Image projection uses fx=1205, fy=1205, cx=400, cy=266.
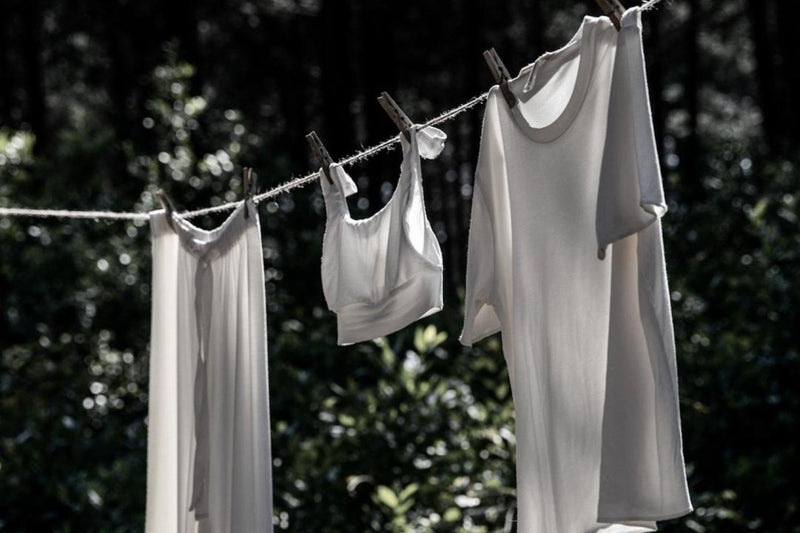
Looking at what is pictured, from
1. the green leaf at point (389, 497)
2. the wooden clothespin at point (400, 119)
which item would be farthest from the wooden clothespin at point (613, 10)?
the green leaf at point (389, 497)

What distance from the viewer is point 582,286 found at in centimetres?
235

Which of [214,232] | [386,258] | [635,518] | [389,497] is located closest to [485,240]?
[386,258]

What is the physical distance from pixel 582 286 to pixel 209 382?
47.1 inches

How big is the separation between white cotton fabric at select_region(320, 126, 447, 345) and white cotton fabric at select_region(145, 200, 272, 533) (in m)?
0.30

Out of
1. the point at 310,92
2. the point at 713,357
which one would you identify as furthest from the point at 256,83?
the point at 713,357

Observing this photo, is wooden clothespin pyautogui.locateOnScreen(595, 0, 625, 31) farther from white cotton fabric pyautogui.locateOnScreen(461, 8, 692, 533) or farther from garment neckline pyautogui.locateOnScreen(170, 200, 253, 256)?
garment neckline pyautogui.locateOnScreen(170, 200, 253, 256)

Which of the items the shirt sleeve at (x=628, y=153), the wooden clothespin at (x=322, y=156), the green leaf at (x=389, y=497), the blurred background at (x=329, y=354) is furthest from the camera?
the blurred background at (x=329, y=354)

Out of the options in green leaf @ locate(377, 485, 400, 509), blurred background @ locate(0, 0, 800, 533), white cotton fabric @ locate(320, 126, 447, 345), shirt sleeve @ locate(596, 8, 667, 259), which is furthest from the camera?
blurred background @ locate(0, 0, 800, 533)

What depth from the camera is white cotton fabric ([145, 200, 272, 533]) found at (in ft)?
9.93

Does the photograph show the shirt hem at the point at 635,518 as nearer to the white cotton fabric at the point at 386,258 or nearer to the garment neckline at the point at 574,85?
the white cotton fabric at the point at 386,258

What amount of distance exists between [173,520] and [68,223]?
16.5 feet

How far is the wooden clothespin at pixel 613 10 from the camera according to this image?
2.16m

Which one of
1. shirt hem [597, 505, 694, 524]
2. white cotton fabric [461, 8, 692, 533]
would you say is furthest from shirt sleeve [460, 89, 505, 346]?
shirt hem [597, 505, 694, 524]

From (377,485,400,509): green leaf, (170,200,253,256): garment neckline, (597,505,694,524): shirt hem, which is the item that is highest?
(170,200,253,256): garment neckline
